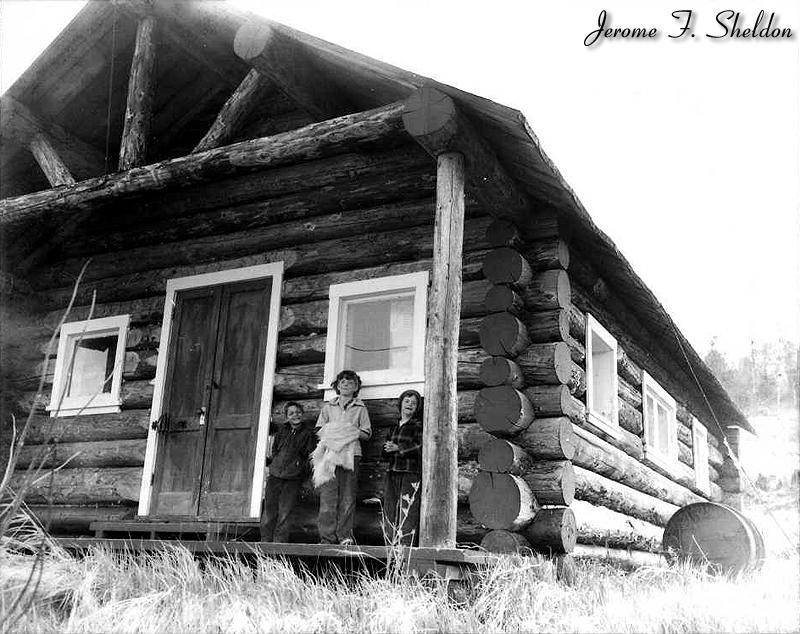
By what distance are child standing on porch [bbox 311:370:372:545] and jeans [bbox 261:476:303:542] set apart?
384mm

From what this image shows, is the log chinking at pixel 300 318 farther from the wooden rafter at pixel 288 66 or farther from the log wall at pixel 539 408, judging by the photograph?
the wooden rafter at pixel 288 66

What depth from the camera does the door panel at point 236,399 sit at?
8273mm

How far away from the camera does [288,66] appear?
285 inches

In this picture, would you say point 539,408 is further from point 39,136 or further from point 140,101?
point 39,136

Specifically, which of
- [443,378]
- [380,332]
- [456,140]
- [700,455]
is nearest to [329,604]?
[443,378]

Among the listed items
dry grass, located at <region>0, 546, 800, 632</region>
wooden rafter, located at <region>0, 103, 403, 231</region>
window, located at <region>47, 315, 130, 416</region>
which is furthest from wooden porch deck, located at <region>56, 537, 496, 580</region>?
wooden rafter, located at <region>0, 103, 403, 231</region>

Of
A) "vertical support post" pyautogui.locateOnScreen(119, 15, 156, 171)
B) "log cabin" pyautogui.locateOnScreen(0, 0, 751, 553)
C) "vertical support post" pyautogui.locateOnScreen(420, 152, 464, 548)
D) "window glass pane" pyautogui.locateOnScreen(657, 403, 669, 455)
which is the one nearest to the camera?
"vertical support post" pyautogui.locateOnScreen(420, 152, 464, 548)

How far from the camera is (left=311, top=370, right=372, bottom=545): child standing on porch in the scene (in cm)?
713

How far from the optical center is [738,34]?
6742 millimetres

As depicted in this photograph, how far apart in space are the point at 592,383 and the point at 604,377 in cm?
63

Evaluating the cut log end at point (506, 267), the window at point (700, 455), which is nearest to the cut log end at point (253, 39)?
the cut log end at point (506, 267)

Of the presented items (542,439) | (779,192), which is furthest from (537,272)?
(779,192)

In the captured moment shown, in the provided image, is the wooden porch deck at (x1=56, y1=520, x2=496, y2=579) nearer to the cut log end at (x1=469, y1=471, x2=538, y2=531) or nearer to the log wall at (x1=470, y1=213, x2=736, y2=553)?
the cut log end at (x1=469, y1=471, x2=538, y2=531)

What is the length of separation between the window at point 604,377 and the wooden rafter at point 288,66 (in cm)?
352
